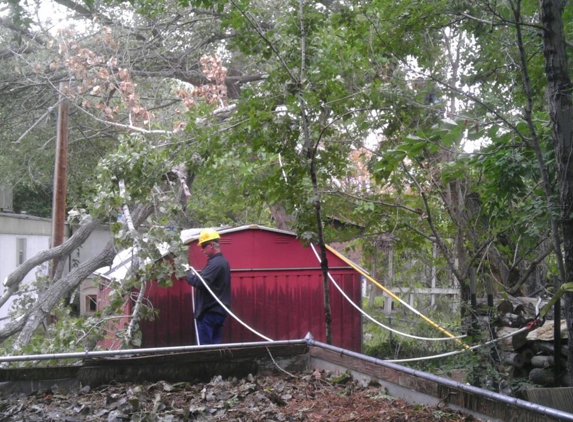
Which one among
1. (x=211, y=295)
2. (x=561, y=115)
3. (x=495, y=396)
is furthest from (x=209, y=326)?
(x=495, y=396)

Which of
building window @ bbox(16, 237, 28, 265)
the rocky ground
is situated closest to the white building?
building window @ bbox(16, 237, 28, 265)

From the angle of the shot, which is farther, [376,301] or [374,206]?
[376,301]

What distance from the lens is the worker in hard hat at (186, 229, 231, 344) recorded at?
8672mm

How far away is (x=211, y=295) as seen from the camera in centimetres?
875

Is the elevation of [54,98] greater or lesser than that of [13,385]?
greater

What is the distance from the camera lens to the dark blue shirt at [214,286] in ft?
28.2

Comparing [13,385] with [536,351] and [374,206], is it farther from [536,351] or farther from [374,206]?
[374,206]

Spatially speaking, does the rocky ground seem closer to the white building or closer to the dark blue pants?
the dark blue pants

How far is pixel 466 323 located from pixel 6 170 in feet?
46.3

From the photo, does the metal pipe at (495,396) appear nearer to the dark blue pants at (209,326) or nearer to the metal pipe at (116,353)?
the metal pipe at (116,353)

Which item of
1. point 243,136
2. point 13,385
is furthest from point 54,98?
point 13,385

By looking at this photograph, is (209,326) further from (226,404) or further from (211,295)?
(226,404)

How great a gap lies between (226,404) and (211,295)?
14.7ft

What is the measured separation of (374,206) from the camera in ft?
29.7
